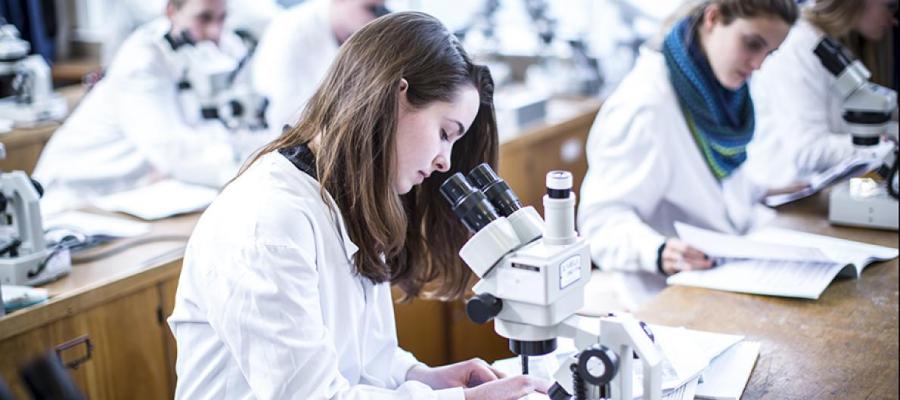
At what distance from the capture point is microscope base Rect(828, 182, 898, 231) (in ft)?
8.32

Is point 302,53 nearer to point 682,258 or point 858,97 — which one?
point 682,258

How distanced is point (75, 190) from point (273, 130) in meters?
0.88

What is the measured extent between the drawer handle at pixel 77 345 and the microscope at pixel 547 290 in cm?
119

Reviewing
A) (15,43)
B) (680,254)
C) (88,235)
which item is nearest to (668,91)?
(680,254)

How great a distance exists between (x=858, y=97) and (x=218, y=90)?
1822 mm

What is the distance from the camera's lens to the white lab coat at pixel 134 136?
11.0 ft

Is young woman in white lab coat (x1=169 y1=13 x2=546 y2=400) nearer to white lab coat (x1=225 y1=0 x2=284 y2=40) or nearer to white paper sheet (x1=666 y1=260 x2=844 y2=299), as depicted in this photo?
white paper sheet (x1=666 y1=260 x2=844 y2=299)

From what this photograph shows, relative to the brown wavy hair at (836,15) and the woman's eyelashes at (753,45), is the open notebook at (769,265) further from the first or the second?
the brown wavy hair at (836,15)

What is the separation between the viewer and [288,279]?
54.4 inches

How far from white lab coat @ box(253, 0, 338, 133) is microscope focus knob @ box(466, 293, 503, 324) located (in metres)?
2.14

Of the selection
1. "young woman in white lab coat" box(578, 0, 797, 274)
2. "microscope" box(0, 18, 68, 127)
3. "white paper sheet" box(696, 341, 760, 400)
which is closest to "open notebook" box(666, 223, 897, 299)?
"young woman in white lab coat" box(578, 0, 797, 274)

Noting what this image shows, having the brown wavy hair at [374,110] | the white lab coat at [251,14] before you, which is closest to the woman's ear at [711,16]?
the brown wavy hair at [374,110]

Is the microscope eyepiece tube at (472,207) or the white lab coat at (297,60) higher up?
the microscope eyepiece tube at (472,207)

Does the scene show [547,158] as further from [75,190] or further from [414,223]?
[414,223]
